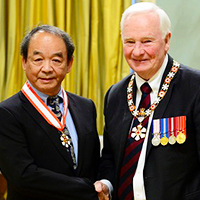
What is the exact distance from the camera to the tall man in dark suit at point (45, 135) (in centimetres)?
198

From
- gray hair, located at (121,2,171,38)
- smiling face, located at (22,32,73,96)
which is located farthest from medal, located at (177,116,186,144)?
smiling face, located at (22,32,73,96)

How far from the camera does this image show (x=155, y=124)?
2078 mm

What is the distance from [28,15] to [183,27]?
51.2 inches

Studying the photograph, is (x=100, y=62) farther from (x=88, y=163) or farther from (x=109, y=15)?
(x=88, y=163)

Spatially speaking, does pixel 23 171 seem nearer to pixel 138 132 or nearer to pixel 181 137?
pixel 138 132

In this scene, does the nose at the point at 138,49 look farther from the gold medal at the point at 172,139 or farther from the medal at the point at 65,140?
the medal at the point at 65,140

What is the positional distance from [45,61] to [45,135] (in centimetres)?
37

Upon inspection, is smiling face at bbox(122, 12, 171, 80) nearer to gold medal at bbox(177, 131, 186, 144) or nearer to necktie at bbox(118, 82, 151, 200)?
necktie at bbox(118, 82, 151, 200)

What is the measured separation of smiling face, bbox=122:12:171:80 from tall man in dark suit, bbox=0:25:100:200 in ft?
1.08

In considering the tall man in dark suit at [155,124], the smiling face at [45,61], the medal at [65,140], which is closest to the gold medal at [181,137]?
the tall man in dark suit at [155,124]

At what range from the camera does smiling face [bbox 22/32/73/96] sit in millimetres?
2080

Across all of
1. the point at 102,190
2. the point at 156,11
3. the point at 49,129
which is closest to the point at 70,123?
the point at 49,129

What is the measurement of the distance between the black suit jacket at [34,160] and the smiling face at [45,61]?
0.12 metres

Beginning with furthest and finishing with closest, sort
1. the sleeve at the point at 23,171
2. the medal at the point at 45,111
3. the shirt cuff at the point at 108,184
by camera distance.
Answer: the shirt cuff at the point at 108,184 → the medal at the point at 45,111 → the sleeve at the point at 23,171
